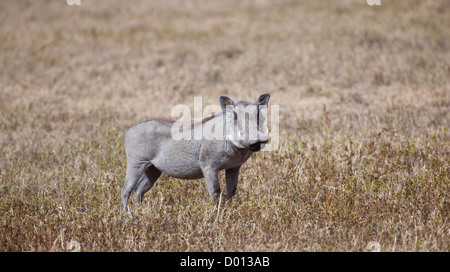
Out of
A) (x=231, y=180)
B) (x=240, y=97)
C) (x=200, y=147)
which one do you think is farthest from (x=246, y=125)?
(x=240, y=97)

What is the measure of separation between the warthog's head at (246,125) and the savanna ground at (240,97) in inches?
28.5

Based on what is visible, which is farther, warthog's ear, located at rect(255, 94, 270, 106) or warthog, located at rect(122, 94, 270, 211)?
warthog's ear, located at rect(255, 94, 270, 106)

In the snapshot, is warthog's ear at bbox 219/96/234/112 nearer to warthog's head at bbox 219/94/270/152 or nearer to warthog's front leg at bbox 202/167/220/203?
warthog's head at bbox 219/94/270/152

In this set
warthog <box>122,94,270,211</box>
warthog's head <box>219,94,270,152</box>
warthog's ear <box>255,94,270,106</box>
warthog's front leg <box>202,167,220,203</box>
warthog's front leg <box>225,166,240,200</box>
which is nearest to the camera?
warthog's head <box>219,94,270,152</box>

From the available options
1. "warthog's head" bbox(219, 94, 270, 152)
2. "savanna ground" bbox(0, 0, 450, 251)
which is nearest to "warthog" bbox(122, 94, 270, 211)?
"warthog's head" bbox(219, 94, 270, 152)

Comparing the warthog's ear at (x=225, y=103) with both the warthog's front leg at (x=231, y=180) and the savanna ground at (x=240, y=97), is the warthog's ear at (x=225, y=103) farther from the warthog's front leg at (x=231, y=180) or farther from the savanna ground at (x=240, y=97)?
the savanna ground at (x=240, y=97)

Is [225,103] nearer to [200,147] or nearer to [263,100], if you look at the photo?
[263,100]

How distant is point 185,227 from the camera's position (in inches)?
190

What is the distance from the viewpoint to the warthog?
4.61 metres

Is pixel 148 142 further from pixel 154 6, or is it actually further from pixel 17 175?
pixel 154 6

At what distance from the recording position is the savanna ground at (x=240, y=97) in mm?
4766
